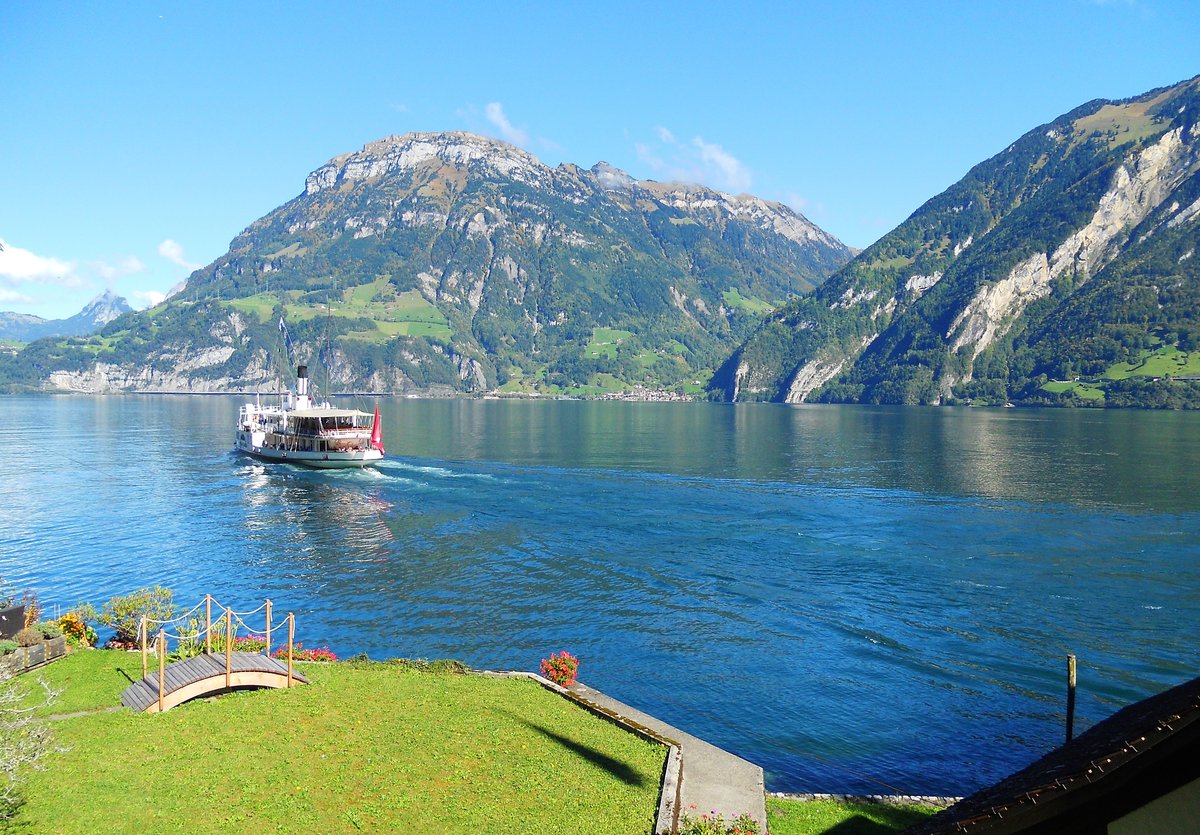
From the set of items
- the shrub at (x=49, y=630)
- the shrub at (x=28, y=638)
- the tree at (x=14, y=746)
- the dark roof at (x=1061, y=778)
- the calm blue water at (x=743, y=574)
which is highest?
the dark roof at (x=1061, y=778)

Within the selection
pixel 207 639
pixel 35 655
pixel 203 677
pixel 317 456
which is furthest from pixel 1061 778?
pixel 317 456

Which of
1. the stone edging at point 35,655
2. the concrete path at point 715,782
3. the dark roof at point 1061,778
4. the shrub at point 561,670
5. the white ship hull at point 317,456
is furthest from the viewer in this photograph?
the white ship hull at point 317,456

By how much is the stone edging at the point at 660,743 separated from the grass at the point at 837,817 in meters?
2.53

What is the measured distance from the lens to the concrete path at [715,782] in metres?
19.3

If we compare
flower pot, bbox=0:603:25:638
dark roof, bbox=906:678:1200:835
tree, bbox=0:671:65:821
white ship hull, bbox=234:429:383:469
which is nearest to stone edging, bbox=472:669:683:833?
dark roof, bbox=906:678:1200:835

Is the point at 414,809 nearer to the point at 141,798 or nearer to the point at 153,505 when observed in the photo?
the point at 141,798

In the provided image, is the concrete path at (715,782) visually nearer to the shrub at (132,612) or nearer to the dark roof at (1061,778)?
the dark roof at (1061,778)

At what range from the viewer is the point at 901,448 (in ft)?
412

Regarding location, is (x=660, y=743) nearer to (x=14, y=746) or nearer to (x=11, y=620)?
(x=14, y=746)

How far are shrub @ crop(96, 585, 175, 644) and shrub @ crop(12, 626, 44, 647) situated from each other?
3.84 m

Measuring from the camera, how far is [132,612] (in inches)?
1373

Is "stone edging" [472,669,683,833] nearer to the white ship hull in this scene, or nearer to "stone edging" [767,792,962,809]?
"stone edging" [767,792,962,809]

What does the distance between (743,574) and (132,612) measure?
34.9 m

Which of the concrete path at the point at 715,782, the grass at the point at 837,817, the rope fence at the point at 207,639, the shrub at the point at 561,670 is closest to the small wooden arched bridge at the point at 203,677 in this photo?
the rope fence at the point at 207,639
